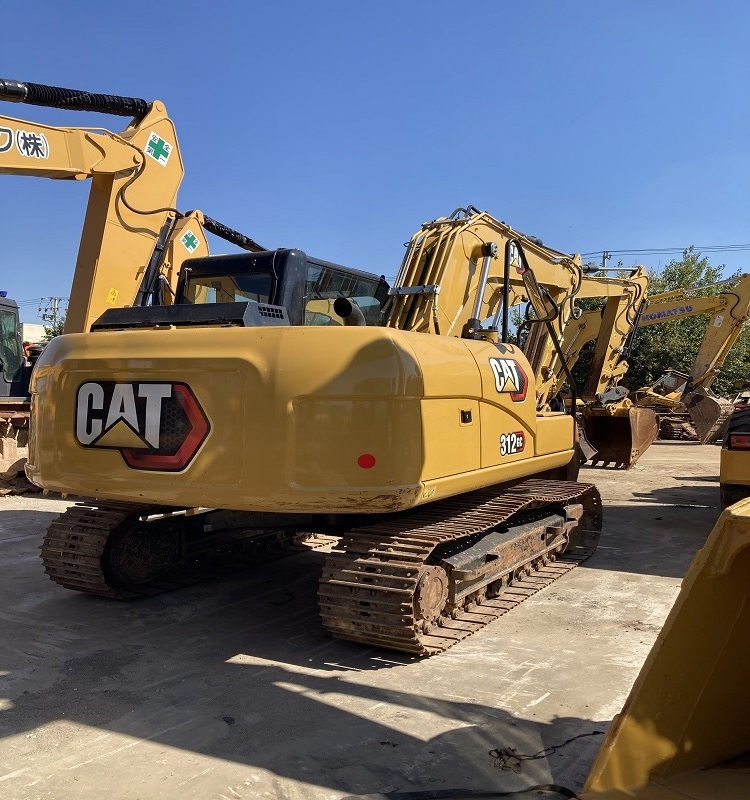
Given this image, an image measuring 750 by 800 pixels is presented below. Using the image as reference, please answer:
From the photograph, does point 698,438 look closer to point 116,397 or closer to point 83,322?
point 83,322

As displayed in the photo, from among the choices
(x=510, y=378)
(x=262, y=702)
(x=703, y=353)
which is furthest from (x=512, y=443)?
(x=703, y=353)

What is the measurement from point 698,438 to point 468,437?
18.1m

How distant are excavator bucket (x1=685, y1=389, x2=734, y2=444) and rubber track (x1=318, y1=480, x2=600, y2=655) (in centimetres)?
1553

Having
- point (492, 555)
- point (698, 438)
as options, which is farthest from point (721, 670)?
point (698, 438)

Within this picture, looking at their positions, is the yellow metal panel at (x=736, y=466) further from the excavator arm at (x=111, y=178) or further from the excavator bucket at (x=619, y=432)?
the excavator arm at (x=111, y=178)

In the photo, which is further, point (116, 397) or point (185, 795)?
point (116, 397)

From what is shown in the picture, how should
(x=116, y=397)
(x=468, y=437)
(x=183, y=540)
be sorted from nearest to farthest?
(x=116, y=397) → (x=468, y=437) → (x=183, y=540)

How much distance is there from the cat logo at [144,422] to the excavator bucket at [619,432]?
906 cm

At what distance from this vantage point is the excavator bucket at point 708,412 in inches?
741

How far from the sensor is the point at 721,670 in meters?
2.73

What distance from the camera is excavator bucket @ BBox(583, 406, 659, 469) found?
1196 centimetres

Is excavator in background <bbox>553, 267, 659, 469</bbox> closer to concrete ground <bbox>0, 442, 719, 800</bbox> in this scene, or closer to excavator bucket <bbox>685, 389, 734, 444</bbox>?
concrete ground <bbox>0, 442, 719, 800</bbox>

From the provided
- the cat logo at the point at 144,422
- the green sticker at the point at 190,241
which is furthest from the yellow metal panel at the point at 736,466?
the green sticker at the point at 190,241

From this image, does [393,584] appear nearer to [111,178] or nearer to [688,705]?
[688,705]
